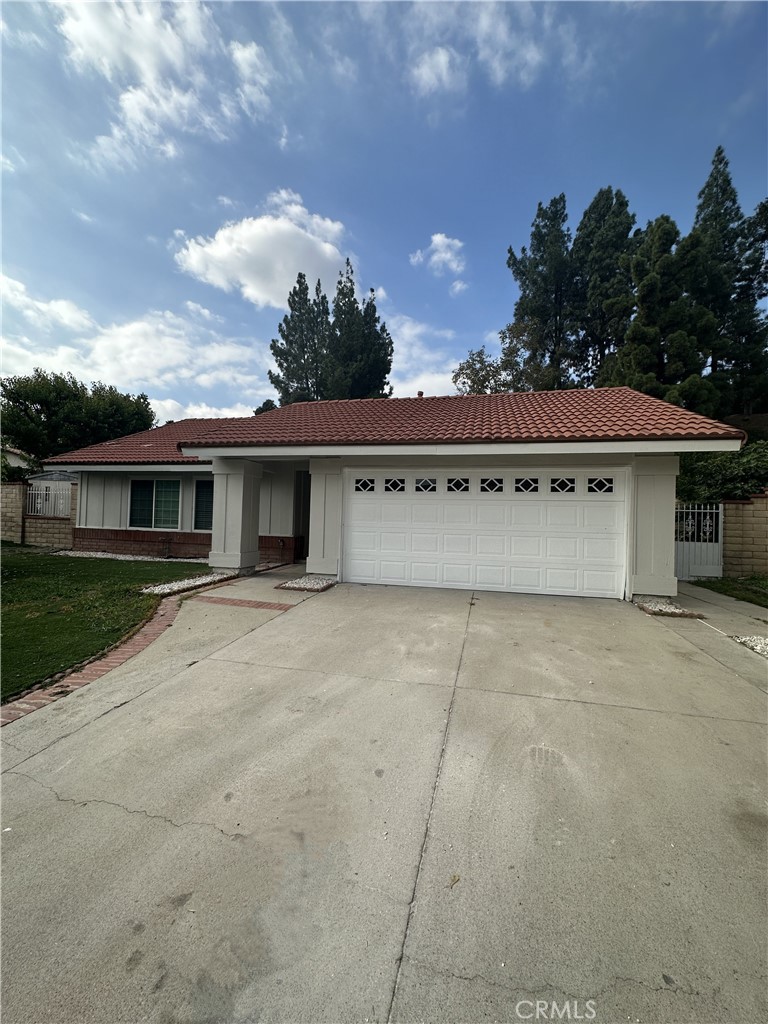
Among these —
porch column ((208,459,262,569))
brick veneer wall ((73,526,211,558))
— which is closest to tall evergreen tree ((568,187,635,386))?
porch column ((208,459,262,569))

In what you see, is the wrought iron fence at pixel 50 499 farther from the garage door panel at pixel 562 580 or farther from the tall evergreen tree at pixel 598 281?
the tall evergreen tree at pixel 598 281

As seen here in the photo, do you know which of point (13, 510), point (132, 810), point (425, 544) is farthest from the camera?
point (13, 510)

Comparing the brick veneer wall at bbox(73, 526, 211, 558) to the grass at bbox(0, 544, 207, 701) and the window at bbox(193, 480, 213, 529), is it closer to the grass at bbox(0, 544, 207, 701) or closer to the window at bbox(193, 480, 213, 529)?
the window at bbox(193, 480, 213, 529)

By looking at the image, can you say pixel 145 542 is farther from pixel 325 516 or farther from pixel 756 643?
pixel 756 643

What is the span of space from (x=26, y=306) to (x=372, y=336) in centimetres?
1947

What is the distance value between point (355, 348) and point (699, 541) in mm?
20215

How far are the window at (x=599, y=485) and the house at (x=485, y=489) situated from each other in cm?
2

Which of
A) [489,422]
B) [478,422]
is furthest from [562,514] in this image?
[478,422]

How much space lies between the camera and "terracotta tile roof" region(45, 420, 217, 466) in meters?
12.4

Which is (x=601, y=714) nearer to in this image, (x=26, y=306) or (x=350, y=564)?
(x=350, y=564)

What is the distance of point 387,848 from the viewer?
6.83 ft

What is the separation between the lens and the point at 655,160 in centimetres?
1216

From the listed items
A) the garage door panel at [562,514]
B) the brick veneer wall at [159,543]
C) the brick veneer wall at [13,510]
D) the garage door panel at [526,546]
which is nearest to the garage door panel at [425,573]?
the garage door panel at [526,546]

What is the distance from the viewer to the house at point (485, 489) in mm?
7281
